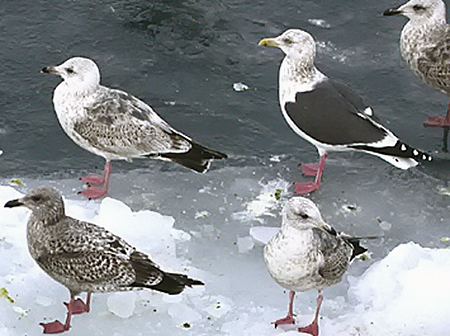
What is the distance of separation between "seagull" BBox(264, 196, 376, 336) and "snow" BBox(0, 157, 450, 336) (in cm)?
29

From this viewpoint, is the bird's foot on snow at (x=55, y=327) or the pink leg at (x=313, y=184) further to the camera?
the pink leg at (x=313, y=184)

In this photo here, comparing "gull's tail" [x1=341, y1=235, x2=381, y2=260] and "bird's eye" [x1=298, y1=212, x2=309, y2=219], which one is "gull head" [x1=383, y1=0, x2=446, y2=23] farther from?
"bird's eye" [x1=298, y1=212, x2=309, y2=219]

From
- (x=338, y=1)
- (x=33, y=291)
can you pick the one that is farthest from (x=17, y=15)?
(x=33, y=291)

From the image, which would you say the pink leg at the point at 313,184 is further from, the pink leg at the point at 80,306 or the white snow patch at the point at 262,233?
the pink leg at the point at 80,306

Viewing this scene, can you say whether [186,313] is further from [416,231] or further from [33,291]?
[416,231]

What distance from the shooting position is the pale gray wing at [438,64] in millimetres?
8852

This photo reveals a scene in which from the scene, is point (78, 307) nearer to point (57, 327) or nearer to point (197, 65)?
point (57, 327)

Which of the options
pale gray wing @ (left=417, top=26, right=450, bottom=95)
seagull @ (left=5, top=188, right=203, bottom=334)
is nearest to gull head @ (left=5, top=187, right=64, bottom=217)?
seagull @ (left=5, top=188, right=203, bottom=334)

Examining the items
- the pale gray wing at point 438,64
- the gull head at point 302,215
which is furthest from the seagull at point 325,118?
the gull head at point 302,215

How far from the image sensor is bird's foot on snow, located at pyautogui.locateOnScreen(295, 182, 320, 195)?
7768 mm

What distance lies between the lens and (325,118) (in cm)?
768

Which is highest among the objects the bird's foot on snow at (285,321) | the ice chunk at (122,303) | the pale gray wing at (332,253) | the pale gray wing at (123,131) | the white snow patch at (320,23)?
the pale gray wing at (332,253)

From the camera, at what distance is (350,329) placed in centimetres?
629

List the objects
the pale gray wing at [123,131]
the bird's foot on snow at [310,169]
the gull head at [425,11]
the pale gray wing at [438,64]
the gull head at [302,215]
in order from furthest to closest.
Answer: the gull head at [425,11] < the pale gray wing at [438,64] < the bird's foot on snow at [310,169] < the pale gray wing at [123,131] < the gull head at [302,215]
